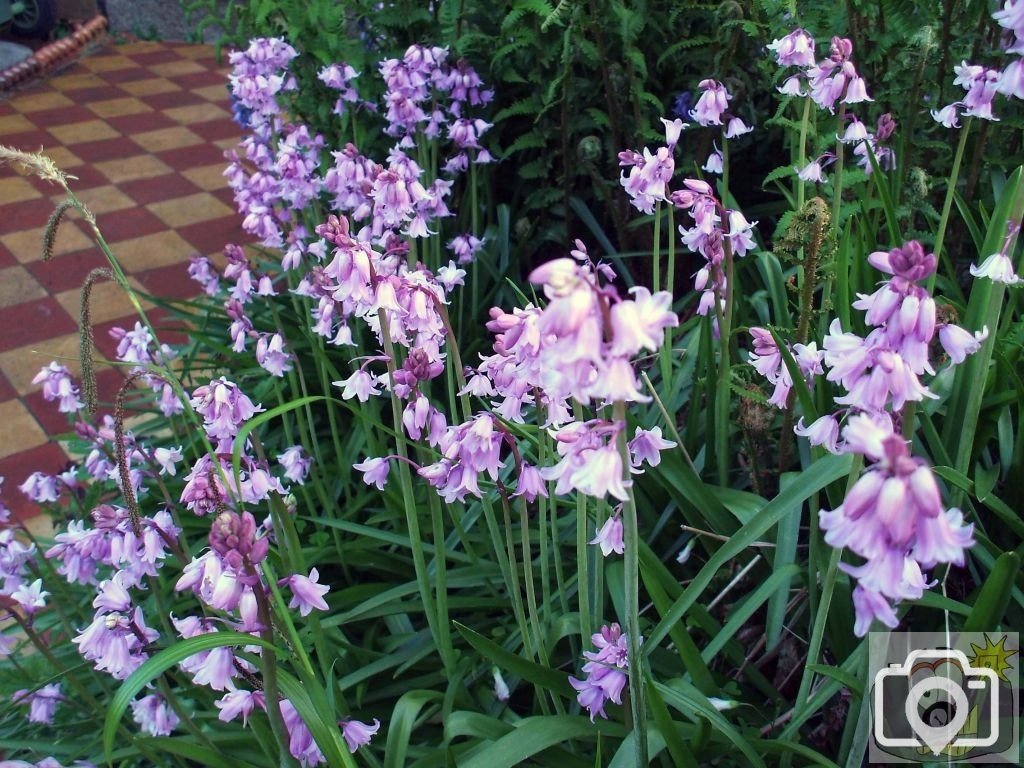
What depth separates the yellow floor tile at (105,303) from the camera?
Answer: 163 inches

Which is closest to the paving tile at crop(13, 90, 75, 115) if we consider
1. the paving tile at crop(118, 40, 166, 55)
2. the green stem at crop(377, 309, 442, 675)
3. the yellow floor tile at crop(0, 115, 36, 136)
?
the yellow floor tile at crop(0, 115, 36, 136)

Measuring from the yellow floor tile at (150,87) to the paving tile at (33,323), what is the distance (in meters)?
3.13

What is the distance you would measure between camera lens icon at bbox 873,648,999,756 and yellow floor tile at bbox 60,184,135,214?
15.9 ft

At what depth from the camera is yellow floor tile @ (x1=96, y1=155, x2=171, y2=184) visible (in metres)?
5.50

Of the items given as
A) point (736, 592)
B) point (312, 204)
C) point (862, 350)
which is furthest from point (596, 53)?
point (862, 350)

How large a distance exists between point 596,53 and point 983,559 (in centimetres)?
186

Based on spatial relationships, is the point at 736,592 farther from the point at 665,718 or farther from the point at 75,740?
the point at 75,740

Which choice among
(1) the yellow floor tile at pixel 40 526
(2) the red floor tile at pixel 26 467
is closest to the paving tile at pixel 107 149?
(2) the red floor tile at pixel 26 467

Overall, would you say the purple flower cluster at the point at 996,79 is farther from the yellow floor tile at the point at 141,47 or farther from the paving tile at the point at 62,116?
the yellow floor tile at the point at 141,47

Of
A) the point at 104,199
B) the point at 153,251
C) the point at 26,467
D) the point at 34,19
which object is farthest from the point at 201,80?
the point at 26,467

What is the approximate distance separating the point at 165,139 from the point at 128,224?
132 centimetres

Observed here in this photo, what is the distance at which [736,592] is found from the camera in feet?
6.43

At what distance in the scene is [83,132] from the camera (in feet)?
20.0

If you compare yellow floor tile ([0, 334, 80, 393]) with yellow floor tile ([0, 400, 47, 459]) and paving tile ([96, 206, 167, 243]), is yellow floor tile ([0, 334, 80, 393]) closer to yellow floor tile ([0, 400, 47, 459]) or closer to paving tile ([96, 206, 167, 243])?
yellow floor tile ([0, 400, 47, 459])
